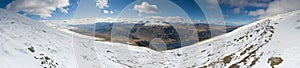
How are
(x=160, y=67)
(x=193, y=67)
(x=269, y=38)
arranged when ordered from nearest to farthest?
(x=269, y=38) → (x=193, y=67) → (x=160, y=67)

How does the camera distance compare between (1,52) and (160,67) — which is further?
(160,67)

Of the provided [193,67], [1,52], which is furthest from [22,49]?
[193,67]

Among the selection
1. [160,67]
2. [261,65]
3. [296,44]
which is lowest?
[160,67]

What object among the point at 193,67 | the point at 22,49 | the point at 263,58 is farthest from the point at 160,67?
the point at 22,49

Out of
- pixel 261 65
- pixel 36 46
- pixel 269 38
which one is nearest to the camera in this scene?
pixel 261 65

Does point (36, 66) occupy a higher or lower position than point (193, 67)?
higher

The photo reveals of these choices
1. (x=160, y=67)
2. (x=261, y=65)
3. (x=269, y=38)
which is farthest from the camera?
(x=160, y=67)

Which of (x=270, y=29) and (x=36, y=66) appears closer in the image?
(x=36, y=66)

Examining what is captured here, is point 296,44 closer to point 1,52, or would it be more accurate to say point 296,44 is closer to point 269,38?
point 269,38

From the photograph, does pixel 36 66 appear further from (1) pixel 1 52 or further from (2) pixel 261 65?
(2) pixel 261 65
